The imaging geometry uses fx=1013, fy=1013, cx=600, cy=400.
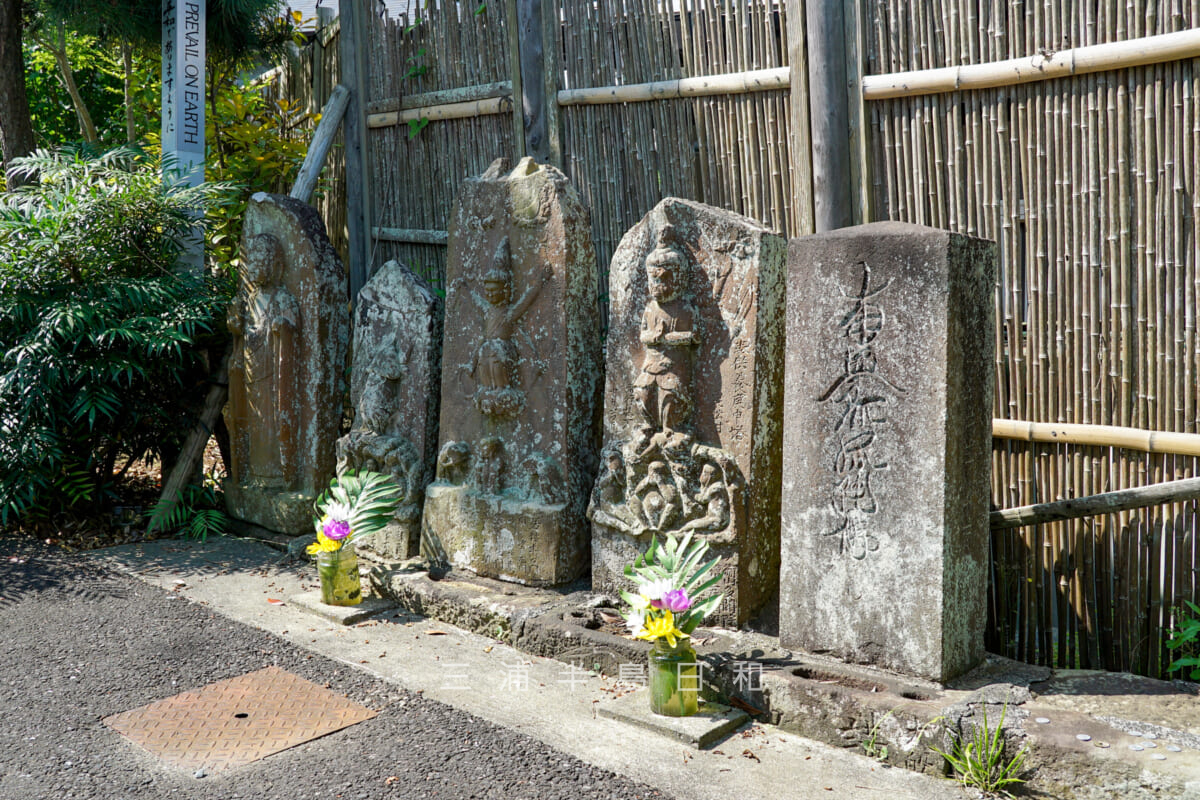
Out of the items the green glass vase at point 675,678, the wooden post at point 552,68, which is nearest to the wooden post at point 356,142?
the wooden post at point 552,68

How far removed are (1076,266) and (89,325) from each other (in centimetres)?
475

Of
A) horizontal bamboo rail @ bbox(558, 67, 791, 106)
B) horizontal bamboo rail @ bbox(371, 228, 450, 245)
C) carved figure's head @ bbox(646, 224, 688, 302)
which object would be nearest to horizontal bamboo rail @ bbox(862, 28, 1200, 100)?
horizontal bamboo rail @ bbox(558, 67, 791, 106)

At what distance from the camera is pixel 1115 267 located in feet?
11.6

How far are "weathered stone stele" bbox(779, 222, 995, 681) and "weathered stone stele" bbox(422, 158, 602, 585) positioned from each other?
116cm

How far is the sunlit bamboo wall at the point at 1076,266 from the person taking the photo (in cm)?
342

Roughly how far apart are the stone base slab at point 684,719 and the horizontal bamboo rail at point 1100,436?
140 centimetres

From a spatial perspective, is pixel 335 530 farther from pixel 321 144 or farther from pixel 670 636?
pixel 321 144

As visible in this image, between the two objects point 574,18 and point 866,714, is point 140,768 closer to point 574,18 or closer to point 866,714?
point 866,714

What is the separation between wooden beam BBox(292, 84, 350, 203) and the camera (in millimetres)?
6102

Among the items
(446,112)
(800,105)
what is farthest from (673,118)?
(446,112)

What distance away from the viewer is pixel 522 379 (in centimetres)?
442

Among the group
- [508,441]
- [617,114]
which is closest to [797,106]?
[617,114]

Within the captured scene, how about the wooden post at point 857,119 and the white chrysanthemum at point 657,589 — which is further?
the wooden post at point 857,119

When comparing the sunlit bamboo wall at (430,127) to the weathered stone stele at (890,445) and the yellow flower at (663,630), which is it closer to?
the weathered stone stele at (890,445)
